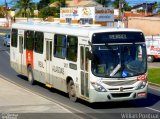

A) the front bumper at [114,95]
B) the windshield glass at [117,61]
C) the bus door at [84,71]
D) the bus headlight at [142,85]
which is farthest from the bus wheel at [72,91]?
the bus headlight at [142,85]

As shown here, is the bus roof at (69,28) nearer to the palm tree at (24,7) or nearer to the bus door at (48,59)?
the bus door at (48,59)

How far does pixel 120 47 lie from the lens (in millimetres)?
17578

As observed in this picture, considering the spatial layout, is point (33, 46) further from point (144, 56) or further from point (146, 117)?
point (146, 117)

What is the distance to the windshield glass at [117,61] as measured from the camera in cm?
1725

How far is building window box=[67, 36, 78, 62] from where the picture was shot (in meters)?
18.8

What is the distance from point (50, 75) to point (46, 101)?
3.25m

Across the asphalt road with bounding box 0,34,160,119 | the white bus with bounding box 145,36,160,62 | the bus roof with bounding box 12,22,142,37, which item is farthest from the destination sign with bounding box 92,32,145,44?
the white bus with bounding box 145,36,160,62

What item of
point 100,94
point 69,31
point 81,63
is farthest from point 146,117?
point 69,31

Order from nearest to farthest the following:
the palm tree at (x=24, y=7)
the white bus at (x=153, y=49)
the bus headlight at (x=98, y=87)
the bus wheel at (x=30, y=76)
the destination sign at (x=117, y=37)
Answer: the bus headlight at (x=98, y=87)
the destination sign at (x=117, y=37)
the bus wheel at (x=30, y=76)
the white bus at (x=153, y=49)
the palm tree at (x=24, y=7)

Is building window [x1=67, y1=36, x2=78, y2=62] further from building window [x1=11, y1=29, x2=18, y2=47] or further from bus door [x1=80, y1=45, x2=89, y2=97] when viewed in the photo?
building window [x1=11, y1=29, x2=18, y2=47]

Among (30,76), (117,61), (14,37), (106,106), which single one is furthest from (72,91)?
(14,37)

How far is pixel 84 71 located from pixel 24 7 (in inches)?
→ 4162

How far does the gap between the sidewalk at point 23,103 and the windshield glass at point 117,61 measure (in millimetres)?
1910

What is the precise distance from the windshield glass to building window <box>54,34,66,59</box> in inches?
114
